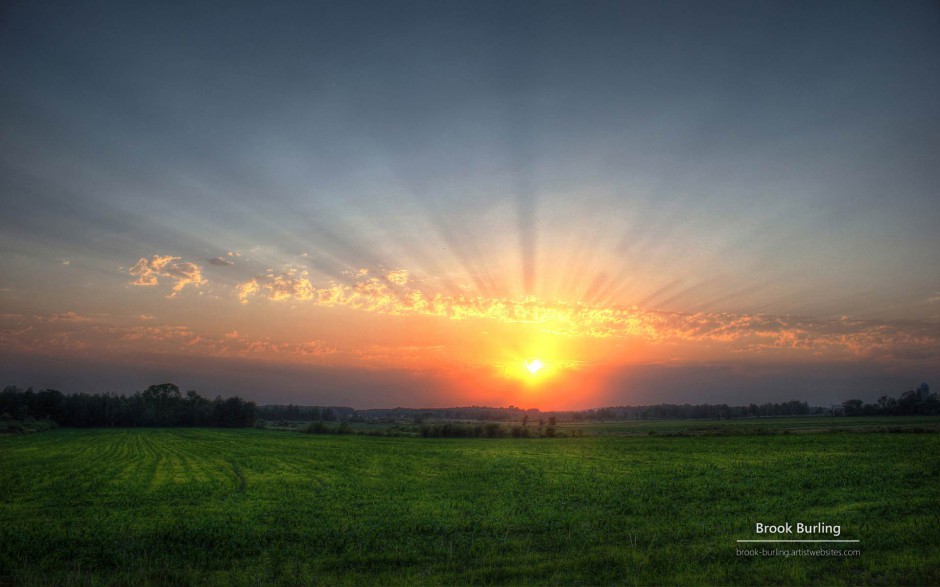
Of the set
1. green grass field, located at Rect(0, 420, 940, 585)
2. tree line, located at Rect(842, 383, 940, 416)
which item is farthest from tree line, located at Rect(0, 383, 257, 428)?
tree line, located at Rect(842, 383, 940, 416)

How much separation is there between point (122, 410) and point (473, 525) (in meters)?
190

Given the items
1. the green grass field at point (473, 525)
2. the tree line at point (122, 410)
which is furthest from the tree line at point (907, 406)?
the tree line at point (122, 410)

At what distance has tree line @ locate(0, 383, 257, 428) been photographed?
496ft

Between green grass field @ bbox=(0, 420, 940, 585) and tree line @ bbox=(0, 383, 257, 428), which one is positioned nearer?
green grass field @ bbox=(0, 420, 940, 585)

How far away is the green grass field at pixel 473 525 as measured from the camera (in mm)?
12086

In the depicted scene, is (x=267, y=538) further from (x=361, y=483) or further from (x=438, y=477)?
(x=438, y=477)

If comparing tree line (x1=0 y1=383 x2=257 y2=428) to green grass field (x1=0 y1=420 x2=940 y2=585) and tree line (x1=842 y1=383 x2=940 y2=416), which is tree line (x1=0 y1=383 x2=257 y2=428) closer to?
green grass field (x1=0 y1=420 x2=940 y2=585)

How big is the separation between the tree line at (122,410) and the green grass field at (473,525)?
151098 millimetres

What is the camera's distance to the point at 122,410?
536ft

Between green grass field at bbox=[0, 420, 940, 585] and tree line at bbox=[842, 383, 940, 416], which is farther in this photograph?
tree line at bbox=[842, 383, 940, 416]

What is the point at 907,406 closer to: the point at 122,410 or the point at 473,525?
the point at 473,525

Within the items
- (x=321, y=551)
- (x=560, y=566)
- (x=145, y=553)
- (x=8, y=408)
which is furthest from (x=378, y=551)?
(x=8, y=408)

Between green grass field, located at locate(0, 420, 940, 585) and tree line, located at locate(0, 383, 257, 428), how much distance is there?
15110 centimetres

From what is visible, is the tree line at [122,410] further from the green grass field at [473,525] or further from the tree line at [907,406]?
the tree line at [907,406]
